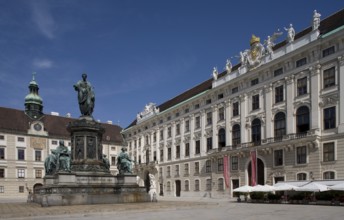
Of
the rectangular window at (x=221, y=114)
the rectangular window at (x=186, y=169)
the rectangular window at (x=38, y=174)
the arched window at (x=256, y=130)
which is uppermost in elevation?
the rectangular window at (x=221, y=114)

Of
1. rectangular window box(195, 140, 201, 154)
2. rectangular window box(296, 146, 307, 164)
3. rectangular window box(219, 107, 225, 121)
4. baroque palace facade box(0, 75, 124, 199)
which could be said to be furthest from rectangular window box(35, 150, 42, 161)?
rectangular window box(296, 146, 307, 164)

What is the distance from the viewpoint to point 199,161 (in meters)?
53.3

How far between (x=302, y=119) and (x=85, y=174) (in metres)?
24.0

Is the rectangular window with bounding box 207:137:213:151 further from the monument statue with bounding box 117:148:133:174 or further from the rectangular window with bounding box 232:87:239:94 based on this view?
the monument statue with bounding box 117:148:133:174

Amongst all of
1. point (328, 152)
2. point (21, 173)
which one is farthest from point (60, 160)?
point (21, 173)

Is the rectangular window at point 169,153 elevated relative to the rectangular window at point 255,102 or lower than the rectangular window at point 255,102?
lower

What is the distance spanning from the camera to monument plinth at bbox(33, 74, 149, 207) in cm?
2306

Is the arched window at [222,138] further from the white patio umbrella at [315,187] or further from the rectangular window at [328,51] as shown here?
the white patio umbrella at [315,187]

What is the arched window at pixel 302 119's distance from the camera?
37.3 metres

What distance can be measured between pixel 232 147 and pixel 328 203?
18.5 meters

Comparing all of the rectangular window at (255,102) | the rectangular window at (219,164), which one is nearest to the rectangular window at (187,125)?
the rectangular window at (219,164)

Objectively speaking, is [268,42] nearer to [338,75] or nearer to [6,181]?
[338,75]

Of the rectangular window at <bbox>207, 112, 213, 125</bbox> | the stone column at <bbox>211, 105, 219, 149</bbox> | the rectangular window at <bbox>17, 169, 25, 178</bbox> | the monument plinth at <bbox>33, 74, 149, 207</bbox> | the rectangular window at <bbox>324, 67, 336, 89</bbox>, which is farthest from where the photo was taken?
the rectangular window at <bbox>17, 169, 25, 178</bbox>

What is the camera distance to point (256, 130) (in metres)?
43.3
